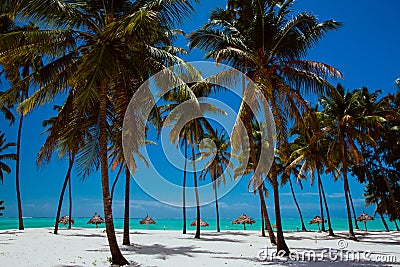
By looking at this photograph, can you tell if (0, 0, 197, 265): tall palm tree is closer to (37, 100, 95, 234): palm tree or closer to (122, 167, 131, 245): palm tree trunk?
(37, 100, 95, 234): palm tree

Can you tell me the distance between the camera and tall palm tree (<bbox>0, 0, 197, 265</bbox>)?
8219 millimetres

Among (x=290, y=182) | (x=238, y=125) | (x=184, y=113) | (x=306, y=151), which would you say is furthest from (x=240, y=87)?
(x=290, y=182)

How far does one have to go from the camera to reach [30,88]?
9.63 m

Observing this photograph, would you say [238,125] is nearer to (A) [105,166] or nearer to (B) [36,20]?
(A) [105,166]

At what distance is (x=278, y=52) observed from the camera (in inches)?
487

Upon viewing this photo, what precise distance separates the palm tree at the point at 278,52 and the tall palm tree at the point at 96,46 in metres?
2.88


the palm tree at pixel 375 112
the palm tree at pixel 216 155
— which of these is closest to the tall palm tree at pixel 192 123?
the palm tree at pixel 216 155

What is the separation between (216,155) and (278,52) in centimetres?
1530

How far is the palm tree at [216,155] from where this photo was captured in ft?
86.8

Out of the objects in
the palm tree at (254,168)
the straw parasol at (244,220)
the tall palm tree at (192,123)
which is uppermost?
the tall palm tree at (192,123)

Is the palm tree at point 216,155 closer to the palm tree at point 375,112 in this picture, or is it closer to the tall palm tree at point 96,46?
the palm tree at point 375,112

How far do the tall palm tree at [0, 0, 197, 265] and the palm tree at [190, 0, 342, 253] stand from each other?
2.88m

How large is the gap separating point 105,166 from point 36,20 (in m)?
4.14

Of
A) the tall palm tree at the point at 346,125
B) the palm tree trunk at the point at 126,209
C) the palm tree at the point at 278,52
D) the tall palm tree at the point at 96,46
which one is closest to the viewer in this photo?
the tall palm tree at the point at 96,46
